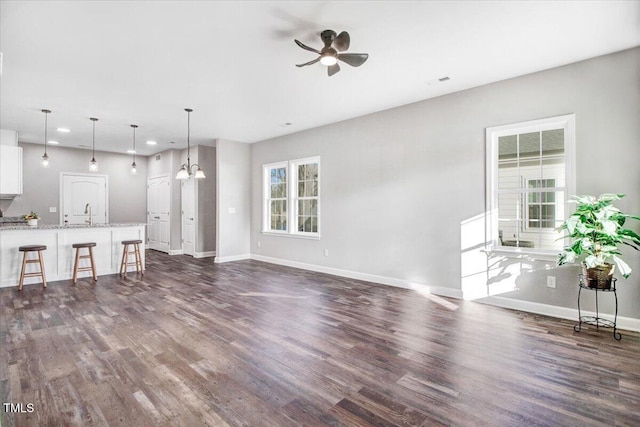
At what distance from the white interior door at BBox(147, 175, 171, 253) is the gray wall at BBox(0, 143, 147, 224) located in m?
0.36

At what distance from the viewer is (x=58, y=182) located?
831cm

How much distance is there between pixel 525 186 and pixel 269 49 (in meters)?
3.79

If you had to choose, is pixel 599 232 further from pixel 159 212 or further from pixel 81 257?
pixel 159 212

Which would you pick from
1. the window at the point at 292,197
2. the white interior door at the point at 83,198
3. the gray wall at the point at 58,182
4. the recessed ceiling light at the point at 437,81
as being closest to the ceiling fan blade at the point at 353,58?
the recessed ceiling light at the point at 437,81

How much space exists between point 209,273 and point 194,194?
288 centimetres

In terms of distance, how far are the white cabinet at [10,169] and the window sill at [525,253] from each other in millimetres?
8262

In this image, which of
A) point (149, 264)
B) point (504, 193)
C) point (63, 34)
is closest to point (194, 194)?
point (149, 264)

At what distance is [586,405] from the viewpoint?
207 centimetres

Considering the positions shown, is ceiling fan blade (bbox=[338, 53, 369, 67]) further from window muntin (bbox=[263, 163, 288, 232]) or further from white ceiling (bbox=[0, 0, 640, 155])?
window muntin (bbox=[263, 163, 288, 232])

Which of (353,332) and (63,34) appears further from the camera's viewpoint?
(353,332)

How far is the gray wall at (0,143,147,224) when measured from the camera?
7867mm

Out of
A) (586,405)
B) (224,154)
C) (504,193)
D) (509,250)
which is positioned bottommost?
(586,405)

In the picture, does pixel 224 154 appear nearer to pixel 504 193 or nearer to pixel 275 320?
pixel 275 320

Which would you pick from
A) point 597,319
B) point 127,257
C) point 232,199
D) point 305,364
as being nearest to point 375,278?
point 597,319
